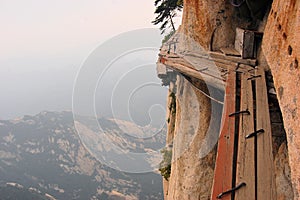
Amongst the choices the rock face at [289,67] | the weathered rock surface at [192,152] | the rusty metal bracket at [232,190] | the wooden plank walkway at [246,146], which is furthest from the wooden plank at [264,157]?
the weathered rock surface at [192,152]

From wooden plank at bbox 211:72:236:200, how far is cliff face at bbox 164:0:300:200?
1062 mm

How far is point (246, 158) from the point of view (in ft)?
15.6

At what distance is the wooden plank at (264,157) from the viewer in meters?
4.28

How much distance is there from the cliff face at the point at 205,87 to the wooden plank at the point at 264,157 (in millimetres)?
597

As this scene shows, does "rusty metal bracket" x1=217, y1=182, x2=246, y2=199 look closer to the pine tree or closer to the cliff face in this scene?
the cliff face

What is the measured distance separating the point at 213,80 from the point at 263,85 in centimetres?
259

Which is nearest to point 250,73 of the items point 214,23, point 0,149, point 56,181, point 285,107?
point 285,107

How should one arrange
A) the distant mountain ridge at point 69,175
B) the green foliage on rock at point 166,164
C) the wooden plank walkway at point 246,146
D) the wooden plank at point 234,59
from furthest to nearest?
the distant mountain ridge at point 69,175 → the green foliage on rock at point 166,164 → the wooden plank at point 234,59 → the wooden plank walkway at point 246,146

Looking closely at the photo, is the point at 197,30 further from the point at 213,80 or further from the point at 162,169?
the point at 162,169

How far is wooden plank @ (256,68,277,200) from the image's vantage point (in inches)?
169

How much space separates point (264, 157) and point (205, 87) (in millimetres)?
7569

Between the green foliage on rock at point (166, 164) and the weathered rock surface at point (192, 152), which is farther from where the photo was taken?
the green foliage on rock at point (166, 164)

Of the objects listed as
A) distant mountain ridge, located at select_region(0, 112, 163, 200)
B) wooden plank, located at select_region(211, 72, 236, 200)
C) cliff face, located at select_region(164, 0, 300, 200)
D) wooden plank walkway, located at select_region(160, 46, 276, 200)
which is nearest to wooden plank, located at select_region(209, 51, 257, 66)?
wooden plank walkway, located at select_region(160, 46, 276, 200)

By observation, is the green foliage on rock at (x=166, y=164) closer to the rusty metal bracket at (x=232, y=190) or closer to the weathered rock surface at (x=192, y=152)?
the weathered rock surface at (x=192, y=152)
